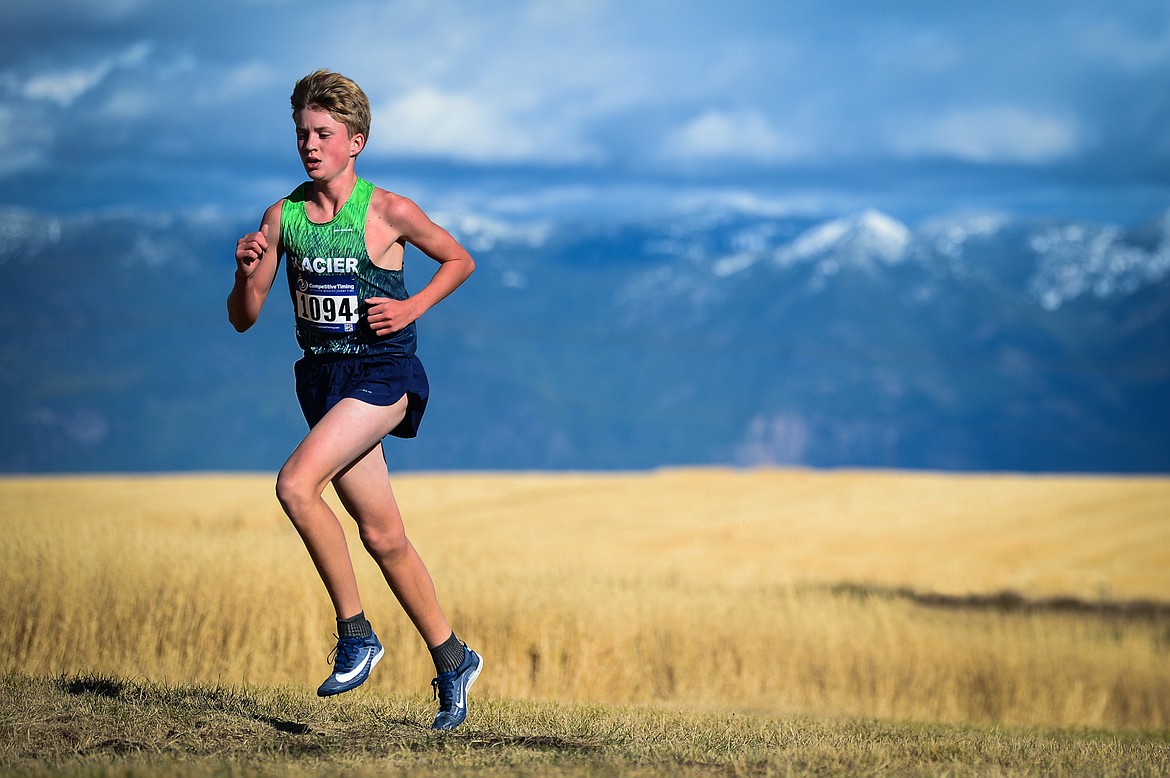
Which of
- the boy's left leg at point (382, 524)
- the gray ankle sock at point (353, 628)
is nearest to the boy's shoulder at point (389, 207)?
the boy's left leg at point (382, 524)

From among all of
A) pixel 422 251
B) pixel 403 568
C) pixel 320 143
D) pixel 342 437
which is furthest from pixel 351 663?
pixel 320 143

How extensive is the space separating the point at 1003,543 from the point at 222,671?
23102 mm

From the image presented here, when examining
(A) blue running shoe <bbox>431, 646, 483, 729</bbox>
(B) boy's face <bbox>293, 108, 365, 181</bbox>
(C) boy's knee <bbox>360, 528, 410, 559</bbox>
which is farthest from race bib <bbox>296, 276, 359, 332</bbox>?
(A) blue running shoe <bbox>431, 646, 483, 729</bbox>

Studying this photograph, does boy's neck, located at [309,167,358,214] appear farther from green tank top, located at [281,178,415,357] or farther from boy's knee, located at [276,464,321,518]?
boy's knee, located at [276,464,321,518]

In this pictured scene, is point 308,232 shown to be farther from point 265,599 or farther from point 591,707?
point 265,599

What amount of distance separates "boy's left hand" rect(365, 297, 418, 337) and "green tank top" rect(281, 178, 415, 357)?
0.08 metres

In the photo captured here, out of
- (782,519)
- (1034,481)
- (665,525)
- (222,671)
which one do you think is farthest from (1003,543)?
(222,671)

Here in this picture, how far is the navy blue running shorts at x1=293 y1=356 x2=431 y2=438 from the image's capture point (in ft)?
19.8

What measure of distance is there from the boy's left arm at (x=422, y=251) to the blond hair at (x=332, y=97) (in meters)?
0.36

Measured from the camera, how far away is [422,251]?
6.12 m

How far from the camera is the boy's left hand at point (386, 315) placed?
19.7 feet

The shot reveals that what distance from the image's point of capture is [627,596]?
48.9 feet

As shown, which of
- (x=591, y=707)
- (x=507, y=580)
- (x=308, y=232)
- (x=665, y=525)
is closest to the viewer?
(x=308, y=232)

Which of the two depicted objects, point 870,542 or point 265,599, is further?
point 870,542
